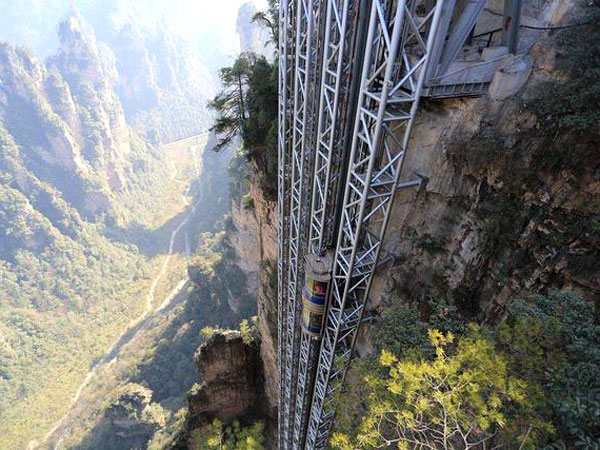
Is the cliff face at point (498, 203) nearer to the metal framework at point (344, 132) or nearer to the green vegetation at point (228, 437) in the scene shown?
the metal framework at point (344, 132)

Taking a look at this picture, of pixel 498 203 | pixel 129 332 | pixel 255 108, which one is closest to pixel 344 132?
pixel 498 203

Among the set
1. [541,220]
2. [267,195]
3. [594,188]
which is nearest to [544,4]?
[594,188]

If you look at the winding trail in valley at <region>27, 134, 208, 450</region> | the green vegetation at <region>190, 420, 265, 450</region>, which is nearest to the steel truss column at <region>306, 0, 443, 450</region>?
the green vegetation at <region>190, 420, 265, 450</region>

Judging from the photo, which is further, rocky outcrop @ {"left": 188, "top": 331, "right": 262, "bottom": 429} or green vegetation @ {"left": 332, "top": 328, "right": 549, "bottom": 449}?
rocky outcrop @ {"left": 188, "top": 331, "right": 262, "bottom": 429}

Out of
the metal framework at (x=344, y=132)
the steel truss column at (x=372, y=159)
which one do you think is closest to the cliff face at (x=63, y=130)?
the metal framework at (x=344, y=132)

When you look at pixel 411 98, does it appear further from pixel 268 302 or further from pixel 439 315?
pixel 268 302

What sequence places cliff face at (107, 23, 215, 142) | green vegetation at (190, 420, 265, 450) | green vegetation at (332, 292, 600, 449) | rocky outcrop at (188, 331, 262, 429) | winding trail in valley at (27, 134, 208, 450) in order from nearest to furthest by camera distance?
green vegetation at (332, 292, 600, 449)
green vegetation at (190, 420, 265, 450)
rocky outcrop at (188, 331, 262, 429)
winding trail in valley at (27, 134, 208, 450)
cliff face at (107, 23, 215, 142)

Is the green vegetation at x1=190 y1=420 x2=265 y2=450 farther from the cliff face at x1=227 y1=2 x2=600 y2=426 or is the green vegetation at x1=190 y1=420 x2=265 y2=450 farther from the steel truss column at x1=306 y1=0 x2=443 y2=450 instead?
the cliff face at x1=227 y1=2 x2=600 y2=426
